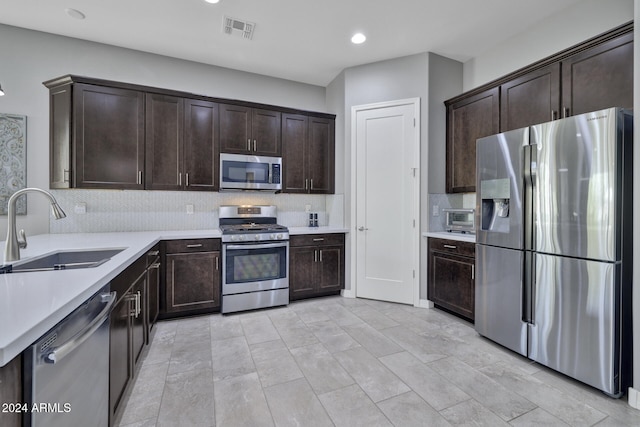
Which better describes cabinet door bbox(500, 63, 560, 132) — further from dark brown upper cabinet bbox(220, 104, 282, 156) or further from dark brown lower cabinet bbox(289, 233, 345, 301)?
dark brown upper cabinet bbox(220, 104, 282, 156)

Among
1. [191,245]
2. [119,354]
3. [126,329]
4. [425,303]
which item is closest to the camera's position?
[119,354]

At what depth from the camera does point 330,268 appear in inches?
152

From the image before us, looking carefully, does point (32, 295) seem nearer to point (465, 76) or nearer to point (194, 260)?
point (194, 260)

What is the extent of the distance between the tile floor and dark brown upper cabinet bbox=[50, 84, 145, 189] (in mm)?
1687

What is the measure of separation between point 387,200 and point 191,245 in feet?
7.74

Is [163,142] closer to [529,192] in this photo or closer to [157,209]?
[157,209]

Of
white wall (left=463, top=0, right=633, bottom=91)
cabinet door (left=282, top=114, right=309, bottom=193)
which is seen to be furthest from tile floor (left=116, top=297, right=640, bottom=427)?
white wall (left=463, top=0, right=633, bottom=91)

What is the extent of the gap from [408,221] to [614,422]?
2.30 m

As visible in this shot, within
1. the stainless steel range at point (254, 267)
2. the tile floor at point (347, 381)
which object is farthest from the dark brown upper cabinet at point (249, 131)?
the tile floor at point (347, 381)

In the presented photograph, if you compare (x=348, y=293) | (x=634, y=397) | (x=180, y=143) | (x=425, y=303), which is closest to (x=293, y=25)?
(x=180, y=143)

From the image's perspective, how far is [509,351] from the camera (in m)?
2.50

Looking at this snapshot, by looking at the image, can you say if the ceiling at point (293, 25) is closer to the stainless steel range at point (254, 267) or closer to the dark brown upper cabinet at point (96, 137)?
the dark brown upper cabinet at point (96, 137)

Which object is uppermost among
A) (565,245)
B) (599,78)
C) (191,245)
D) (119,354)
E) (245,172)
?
(599,78)

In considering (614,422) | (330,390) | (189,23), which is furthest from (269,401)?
(189,23)
